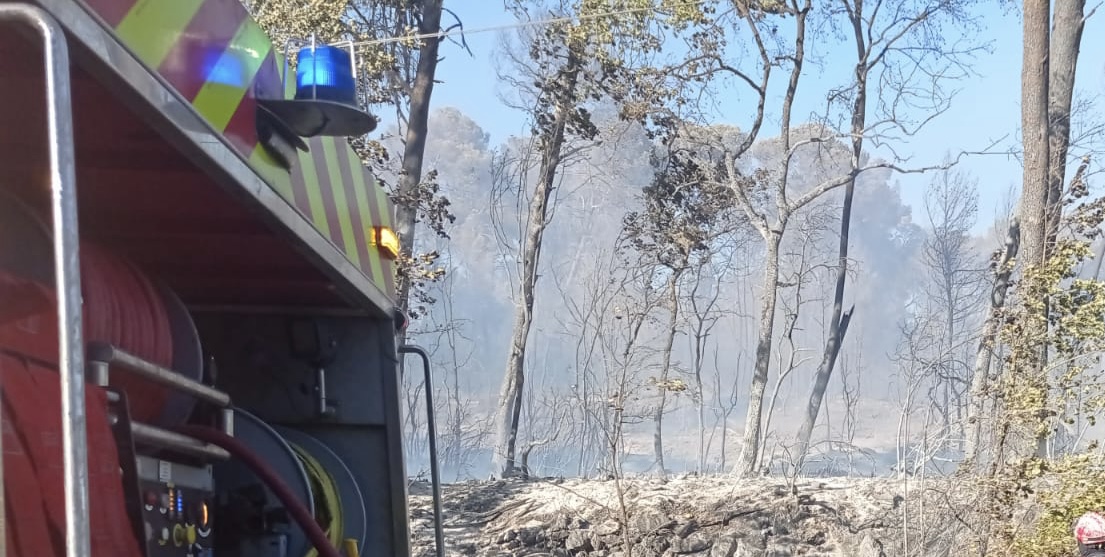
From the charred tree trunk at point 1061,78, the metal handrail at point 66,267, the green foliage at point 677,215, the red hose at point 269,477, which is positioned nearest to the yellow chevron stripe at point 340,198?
the red hose at point 269,477

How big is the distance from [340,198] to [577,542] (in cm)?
1072

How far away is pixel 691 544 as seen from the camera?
44.5 feet

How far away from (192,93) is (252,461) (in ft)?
3.81

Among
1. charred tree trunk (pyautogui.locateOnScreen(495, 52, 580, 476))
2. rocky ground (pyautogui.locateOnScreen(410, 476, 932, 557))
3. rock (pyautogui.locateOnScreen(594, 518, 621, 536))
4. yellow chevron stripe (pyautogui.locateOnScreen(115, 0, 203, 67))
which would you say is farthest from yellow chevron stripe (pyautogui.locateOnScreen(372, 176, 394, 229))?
charred tree trunk (pyautogui.locateOnScreen(495, 52, 580, 476))

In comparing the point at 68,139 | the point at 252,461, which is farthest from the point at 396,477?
the point at 68,139

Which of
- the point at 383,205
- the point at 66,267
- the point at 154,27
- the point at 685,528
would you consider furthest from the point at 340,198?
the point at 685,528

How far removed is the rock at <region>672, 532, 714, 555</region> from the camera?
44.3ft

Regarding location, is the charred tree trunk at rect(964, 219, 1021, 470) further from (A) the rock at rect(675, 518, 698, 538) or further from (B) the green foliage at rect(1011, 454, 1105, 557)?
(A) the rock at rect(675, 518, 698, 538)

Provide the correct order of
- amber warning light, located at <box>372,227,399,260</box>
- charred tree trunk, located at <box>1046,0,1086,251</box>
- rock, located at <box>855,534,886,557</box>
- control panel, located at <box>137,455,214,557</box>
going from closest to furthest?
control panel, located at <box>137,455,214,557</box>
amber warning light, located at <box>372,227,399,260</box>
rock, located at <box>855,534,886,557</box>
charred tree trunk, located at <box>1046,0,1086,251</box>

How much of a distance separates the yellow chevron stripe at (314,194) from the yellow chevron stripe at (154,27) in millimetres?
856

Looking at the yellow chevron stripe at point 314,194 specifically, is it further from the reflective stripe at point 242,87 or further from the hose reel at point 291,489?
the hose reel at point 291,489

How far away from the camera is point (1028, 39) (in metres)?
15.1

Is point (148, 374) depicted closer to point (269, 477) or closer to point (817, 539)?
point (269, 477)

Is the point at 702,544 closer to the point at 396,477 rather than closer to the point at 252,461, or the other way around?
the point at 396,477
